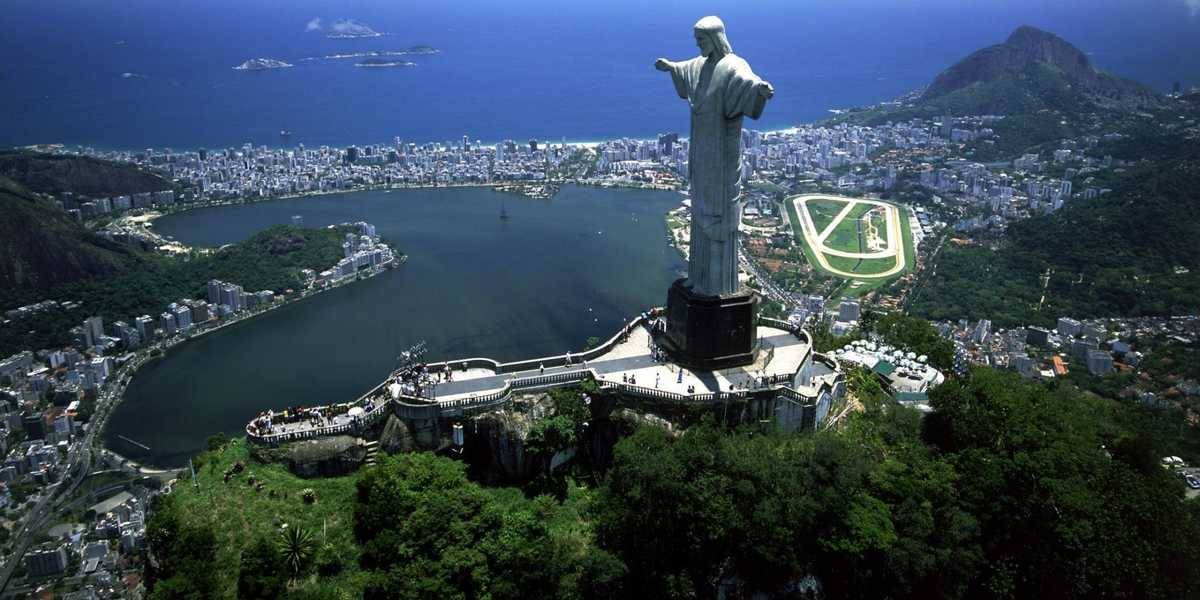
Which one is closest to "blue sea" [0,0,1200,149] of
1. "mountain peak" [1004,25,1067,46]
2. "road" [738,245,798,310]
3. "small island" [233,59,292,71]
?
"small island" [233,59,292,71]

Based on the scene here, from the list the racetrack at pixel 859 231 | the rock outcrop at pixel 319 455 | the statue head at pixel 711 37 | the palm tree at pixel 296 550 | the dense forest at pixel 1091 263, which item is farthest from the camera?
the racetrack at pixel 859 231

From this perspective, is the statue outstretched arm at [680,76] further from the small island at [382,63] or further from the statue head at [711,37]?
the small island at [382,63]

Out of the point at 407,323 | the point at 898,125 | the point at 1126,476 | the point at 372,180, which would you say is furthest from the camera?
the point at 898,125

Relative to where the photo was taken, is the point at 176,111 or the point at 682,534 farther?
the point at 176,111

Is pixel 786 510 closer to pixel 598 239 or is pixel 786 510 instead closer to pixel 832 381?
pixel 832 381

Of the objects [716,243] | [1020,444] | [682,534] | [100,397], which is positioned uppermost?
[716,243]

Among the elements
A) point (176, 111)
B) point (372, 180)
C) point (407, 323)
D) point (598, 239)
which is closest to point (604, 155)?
point (372, 180)

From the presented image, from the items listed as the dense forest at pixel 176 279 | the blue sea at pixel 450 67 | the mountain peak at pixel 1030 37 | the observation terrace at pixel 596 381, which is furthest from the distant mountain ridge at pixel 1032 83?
the observation terrace at pixel 596 381
